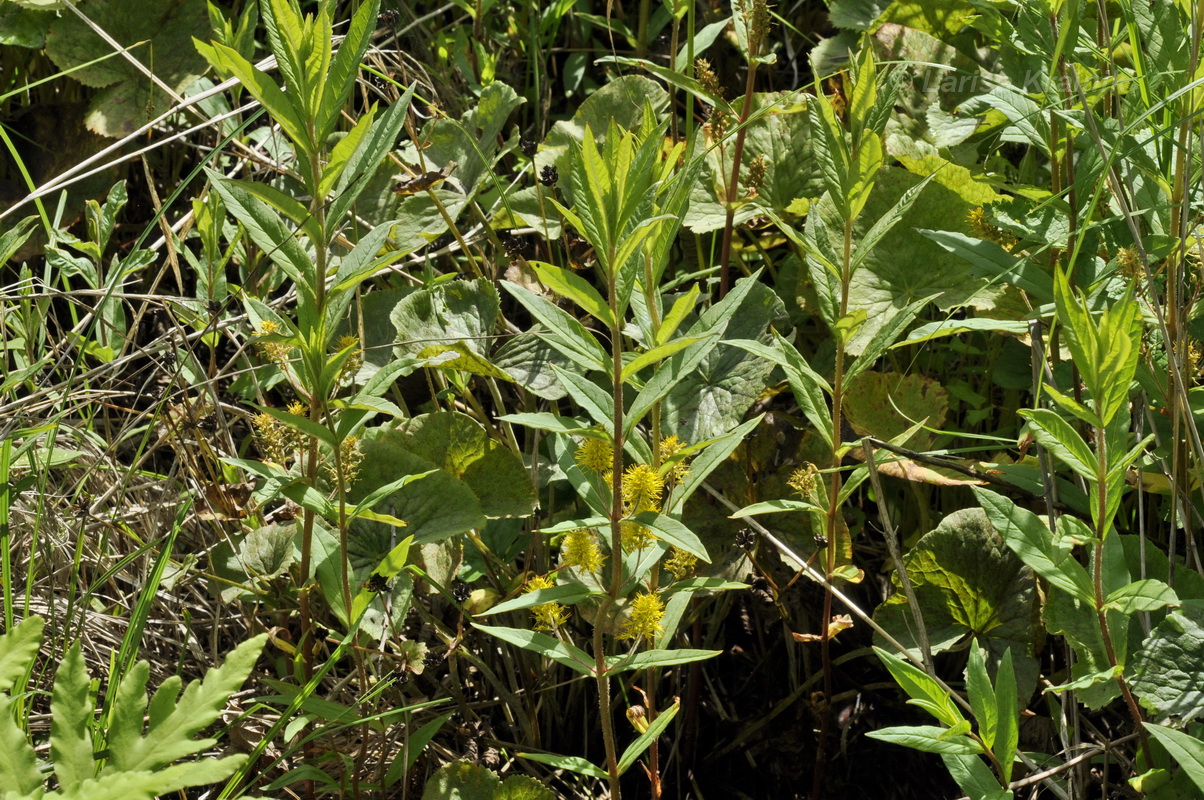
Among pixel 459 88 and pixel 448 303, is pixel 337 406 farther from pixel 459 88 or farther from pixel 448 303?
pixel 459 88

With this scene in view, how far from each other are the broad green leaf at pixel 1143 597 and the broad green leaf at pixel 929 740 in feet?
0.65

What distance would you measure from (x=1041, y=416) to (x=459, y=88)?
150 centimetres

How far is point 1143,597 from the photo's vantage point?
1.08 m

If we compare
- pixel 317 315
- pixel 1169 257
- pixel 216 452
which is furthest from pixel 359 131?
pixel 1169 257

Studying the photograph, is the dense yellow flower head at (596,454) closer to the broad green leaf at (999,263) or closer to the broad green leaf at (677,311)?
the broad green leaf at (677,311)

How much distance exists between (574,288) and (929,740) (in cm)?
57

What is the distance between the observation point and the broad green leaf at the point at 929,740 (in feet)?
3.50

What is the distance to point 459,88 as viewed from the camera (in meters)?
2.19

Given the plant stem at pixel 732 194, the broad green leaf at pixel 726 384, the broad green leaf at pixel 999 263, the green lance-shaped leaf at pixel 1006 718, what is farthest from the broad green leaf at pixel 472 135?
the green lance-shaped leaf at pixel 1006 718

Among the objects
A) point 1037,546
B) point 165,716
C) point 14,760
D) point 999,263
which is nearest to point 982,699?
point 1037,546

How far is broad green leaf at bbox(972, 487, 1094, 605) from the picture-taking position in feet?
3.57

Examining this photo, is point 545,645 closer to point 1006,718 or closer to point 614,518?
point 614,518

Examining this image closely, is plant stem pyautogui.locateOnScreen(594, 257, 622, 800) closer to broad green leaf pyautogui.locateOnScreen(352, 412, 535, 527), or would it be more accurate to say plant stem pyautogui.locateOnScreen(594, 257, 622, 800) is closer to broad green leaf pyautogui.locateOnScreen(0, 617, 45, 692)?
broad green leaf pyautogui.locateOnScreen(352, 412, 535, 527)

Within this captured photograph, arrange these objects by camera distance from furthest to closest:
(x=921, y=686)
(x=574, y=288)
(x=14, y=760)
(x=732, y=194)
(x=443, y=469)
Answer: (x=732, y=194), (x=443, y=469), (x=921, y=686), (x=574, y=288), (x=14, y=760)
